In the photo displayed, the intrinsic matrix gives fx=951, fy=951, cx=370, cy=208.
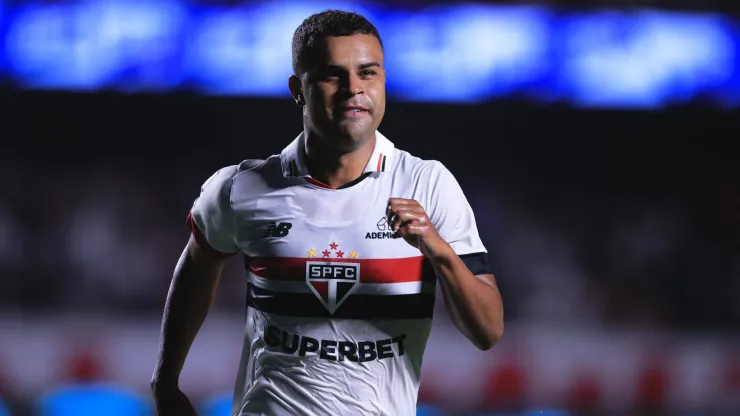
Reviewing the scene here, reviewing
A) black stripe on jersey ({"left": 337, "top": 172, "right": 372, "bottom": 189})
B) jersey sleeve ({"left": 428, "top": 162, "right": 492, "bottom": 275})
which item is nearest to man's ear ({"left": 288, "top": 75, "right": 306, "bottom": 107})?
black stripe on jersey ({"left": 337, "top": 172, "right": 372, "bottom": 189})

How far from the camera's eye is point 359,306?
2.17 metres

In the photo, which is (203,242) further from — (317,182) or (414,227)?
(414,227)

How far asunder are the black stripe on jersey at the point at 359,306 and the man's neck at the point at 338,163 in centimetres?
28

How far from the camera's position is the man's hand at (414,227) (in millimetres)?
1958

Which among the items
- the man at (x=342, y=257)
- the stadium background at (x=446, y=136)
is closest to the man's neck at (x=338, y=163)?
the man at (x=342, y=257)

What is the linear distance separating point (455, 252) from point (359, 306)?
0.82ft

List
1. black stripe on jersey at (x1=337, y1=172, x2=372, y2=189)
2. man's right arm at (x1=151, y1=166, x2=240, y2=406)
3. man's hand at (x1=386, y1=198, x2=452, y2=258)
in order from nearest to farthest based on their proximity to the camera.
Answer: man's hand at (x1=386, y1=198, x2=452, y2=258)
black stripe on jersey at (x1=337, y1=172, x2=372, y2=189)
man's right arm at (x1=151, y1=166, x2=240, y2=406)

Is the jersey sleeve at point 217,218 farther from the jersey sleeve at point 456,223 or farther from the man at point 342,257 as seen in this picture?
the jersey sleeve at point 456,223

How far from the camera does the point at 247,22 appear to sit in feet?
24.0

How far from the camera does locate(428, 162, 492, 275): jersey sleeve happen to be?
218cm

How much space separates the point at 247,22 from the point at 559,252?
3.04 m

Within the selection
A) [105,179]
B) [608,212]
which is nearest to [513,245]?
[608,212]

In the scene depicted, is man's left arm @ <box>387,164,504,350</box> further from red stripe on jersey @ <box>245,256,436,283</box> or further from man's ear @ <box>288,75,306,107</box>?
man's ear @ <box>288,75,306,107</box>

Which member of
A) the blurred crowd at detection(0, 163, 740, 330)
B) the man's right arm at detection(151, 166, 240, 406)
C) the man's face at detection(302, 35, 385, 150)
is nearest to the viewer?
the man's face at detection(302, 35, 385, 150)
